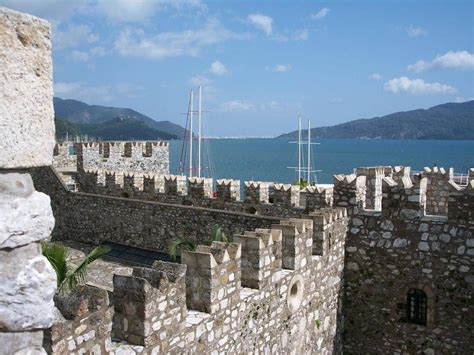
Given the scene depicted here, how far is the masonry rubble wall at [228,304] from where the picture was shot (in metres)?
4.71

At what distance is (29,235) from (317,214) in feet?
21.2

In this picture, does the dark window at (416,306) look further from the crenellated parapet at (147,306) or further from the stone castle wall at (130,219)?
the crenellated parapet at (147,306)

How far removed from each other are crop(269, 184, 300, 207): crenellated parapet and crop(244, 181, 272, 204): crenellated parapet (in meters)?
0.29

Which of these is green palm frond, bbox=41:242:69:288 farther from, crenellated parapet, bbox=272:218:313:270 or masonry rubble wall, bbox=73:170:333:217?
masonry rubble wall, bbox=73:170:333:217

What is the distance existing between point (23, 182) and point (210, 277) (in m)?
3.46

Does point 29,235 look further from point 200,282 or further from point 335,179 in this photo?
point 335,179

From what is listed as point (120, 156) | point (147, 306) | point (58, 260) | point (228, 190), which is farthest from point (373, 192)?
point (120, 156)

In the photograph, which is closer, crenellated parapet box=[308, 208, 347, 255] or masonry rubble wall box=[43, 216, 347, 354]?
masonry rubble wall box=[43, 216, 347, 354]

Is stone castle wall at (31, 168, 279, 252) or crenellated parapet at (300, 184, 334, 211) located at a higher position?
crenellated parapet at (300, 184, 334, 211)

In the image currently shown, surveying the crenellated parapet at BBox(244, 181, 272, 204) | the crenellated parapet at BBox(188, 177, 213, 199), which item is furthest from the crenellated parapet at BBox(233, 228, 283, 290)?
the crenellated parapet at BBox(188, 177, 213, 199)

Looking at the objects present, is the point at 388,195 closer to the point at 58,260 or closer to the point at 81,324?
the point at 58,260

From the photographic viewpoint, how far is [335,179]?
945cm

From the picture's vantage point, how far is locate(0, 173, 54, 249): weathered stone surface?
218cm

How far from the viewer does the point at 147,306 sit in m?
4.68
